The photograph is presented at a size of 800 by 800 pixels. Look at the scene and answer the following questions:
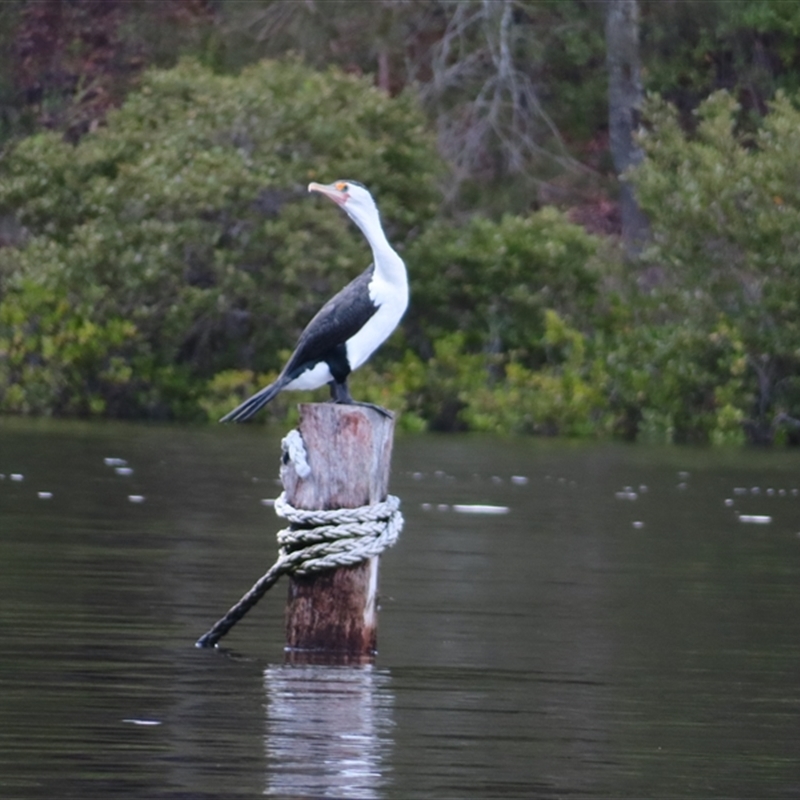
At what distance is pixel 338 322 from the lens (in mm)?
9227

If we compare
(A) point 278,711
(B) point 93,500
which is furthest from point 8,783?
(B) point 93,500

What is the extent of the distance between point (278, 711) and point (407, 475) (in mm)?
13283

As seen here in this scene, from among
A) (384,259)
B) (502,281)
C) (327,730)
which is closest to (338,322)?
(384,259)

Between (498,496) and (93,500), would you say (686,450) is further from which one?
(93,500)

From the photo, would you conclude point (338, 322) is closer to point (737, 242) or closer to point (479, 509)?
point (479, 509)

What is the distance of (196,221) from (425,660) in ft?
80.9

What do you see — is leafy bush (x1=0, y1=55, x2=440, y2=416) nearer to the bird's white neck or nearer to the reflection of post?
the bird's white neck

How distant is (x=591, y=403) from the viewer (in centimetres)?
3281

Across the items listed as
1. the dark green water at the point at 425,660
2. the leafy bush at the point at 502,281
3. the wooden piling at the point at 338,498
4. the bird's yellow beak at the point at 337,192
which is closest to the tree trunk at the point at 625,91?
the leafy bush at the point at 502,281

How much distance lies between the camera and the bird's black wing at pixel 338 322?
30.3 feet

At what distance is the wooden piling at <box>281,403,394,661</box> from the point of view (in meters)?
8.70

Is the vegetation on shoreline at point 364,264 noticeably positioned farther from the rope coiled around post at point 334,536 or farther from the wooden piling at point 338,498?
the rope coiled around post at point 334,536

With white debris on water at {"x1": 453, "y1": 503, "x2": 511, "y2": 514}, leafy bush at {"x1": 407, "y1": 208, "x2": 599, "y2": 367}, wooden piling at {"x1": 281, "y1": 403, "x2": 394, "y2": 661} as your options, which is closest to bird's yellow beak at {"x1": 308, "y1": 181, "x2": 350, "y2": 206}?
wooden piling at {"x1": 281, "y1": 403, "x2": 394, "y2": 661}

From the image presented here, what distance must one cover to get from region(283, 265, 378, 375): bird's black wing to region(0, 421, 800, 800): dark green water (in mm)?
1248
